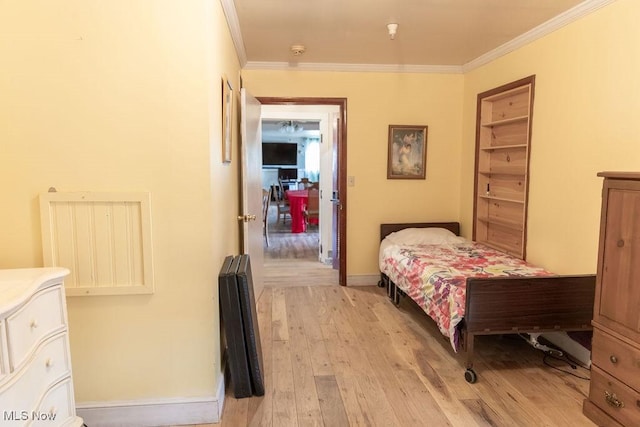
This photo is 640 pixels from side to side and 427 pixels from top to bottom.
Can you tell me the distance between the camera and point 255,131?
12.7ft

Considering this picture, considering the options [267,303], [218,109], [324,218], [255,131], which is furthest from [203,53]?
[324,218]

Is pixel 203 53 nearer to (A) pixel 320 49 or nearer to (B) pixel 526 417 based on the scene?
(A) pixel 320 49

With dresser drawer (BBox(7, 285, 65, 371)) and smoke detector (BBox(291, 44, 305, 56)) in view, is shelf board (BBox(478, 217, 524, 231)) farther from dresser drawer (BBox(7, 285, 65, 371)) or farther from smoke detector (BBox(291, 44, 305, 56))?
dresser drawer (BBox(7, 285, 65, 371))

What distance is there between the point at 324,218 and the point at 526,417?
144 inches

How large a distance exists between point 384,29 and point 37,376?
9.99 ft

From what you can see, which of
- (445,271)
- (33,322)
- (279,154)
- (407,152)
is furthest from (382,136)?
(279,154)

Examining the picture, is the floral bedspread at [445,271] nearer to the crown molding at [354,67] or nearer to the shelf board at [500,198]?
the shelf board at [500,198]

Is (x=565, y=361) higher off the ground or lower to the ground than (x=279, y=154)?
lower

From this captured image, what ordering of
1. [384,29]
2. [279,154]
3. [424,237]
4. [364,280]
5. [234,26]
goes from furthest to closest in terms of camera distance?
[279,154] < [364,280] < [424,237] < [384,29] < [234,26]

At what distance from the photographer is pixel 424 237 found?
13.5ft

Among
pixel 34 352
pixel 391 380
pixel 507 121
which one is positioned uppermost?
pixel 507 121

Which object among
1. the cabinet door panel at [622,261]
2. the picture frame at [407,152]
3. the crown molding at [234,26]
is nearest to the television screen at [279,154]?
the picture frame at [407,152]

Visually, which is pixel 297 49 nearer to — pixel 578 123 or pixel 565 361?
pixel 578 123

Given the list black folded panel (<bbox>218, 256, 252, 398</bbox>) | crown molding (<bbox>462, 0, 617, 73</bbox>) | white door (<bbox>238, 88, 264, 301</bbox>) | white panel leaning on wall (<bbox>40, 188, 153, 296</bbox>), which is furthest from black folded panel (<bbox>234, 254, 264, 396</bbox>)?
crown molding (<bbox>462, 0, 617, 73</bbox>)
